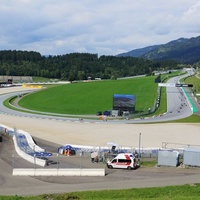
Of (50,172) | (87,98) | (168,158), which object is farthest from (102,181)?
(87,98)

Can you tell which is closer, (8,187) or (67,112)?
(8,187)

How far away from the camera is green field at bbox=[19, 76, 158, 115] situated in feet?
320

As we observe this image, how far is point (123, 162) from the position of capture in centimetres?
3388

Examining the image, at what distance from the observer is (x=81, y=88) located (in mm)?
142875

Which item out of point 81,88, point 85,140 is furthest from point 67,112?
point 81,88

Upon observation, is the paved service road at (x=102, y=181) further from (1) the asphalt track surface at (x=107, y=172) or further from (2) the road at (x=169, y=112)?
(2) the road at (x=169, y=112)

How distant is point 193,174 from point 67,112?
62.7m

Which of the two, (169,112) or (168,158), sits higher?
(168,158)

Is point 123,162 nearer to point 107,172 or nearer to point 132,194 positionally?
point 107,172

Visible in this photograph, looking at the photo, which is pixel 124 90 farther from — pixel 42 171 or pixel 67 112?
pixel 42 171

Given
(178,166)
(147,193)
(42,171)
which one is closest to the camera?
(147,193)

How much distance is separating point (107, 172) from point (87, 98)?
84.4m

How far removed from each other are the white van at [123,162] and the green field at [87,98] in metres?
55.6

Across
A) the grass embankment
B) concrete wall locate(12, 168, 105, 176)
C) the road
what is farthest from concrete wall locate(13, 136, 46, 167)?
the road
